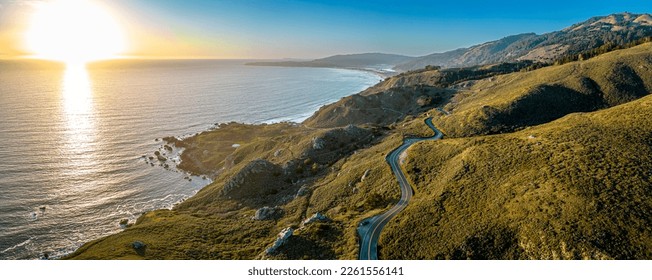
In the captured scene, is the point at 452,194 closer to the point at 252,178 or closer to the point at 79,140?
the point at 252,178

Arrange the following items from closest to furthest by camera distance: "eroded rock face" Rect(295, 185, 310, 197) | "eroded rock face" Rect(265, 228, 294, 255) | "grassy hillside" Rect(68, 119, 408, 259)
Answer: "eroded rock face" Rect(265, 228, 294, 255) → "grassy hillside" Rect(68, 119, 408, 259) → "eroded rock face" Rect(295, 185, 310, 197)

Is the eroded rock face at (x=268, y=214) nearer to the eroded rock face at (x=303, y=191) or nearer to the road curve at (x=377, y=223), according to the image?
the eroded rock face at (x=303, y=191)

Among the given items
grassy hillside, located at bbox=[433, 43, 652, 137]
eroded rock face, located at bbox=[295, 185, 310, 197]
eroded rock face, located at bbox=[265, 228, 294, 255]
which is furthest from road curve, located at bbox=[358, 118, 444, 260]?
grassy hillside, located at bbox=[433, 43, 652, 137]

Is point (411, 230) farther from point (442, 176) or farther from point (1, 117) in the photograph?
point (1, 117)

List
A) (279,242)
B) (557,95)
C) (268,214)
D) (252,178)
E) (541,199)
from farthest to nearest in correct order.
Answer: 1. (557,95)
2. (252,178)
3. (268,214)
4. (279,242)
5. (541,199)

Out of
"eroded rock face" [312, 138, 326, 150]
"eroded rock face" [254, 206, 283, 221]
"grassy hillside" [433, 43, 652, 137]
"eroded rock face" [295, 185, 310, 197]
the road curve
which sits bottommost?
"eroded rock face" [254, 206, 283, 221]

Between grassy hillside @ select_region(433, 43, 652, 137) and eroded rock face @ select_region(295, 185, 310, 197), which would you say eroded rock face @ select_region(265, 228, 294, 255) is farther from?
grassy hillside @ select_region(433, 43, 652, 137)

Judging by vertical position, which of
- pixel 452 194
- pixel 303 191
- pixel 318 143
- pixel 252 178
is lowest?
pixel 303 191

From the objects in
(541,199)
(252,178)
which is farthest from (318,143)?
(541,199)

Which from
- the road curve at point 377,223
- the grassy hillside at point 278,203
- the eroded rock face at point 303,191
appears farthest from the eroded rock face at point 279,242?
the eroded rock face at point 303,191
